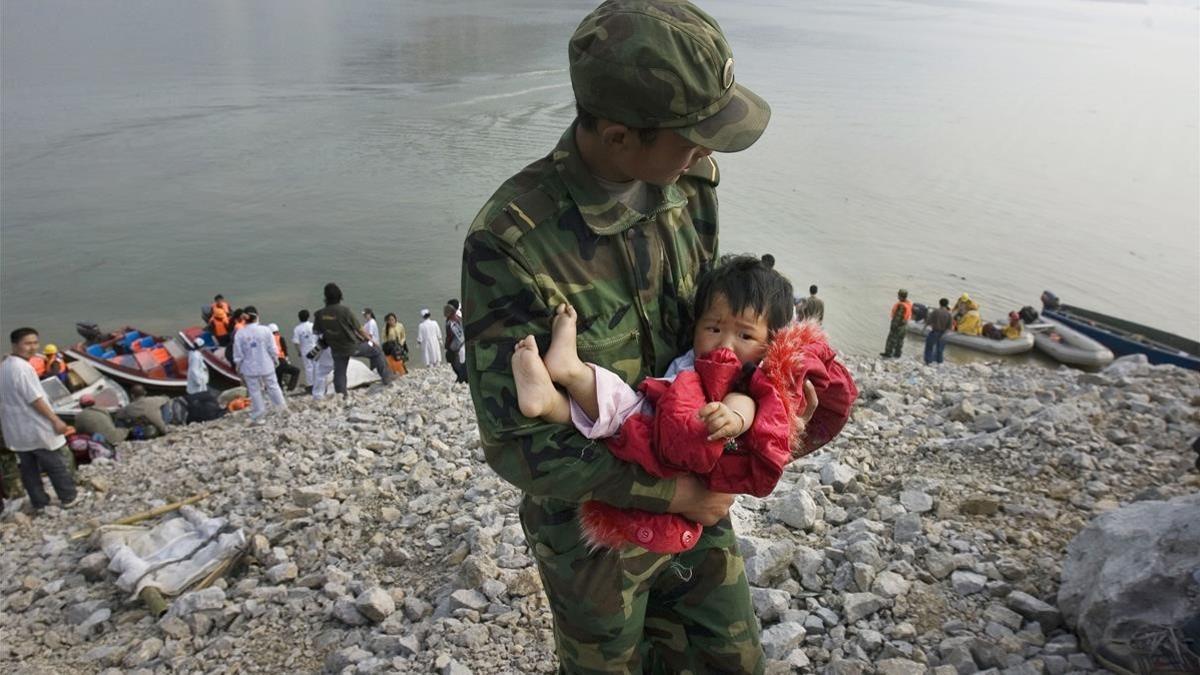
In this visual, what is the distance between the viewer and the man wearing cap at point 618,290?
1.86m

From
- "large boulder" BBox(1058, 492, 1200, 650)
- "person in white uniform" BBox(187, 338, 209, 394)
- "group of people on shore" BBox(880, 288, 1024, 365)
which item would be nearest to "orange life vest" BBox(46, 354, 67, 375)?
"person in white uniform" BBox(187, 338, 209, 394)

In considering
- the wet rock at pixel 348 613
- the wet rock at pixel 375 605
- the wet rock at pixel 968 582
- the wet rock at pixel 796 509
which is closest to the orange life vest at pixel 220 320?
the wet rock at pixel 348 613

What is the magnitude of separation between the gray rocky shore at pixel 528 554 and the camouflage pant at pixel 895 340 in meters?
6.87

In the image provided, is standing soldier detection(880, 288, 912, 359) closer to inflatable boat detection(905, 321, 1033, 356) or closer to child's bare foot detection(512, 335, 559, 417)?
inflatable boat detection(905, 321, 1033, 356)

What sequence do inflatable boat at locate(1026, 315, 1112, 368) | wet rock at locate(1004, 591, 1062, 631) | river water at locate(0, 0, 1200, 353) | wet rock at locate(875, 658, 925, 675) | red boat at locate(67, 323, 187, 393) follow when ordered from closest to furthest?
1. wet rock at locate(875, 658, 925, 675)
2. wet rock at locate(1004, 591, 1062, 631)
3. red boat at locate(67, 323, 187, 393)
4. inflatable boat at locate(1026, 315, 1112, 368)
5. river water at locate(0, 0, 1200, 353)

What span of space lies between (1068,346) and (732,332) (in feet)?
54.0

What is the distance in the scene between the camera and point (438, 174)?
2531 cm

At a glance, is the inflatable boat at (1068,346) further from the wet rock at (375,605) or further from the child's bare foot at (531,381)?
the child's bare foot at (531,381)

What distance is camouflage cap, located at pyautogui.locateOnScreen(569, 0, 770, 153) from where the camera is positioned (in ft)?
5.93

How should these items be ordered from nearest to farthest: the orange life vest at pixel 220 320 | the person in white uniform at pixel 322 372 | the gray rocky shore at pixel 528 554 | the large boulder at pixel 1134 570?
1. the large boulder at pixel 1134 570
2. the gray rocky shore at pixel 528 554
3. the person in white uniform at pixel 322 372
4. the orange life vest at pixel 220 320

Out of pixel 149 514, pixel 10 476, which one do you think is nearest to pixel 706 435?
pixel 149 514

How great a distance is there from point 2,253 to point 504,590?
21425 mm

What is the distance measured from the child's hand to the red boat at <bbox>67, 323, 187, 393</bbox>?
46.7ft

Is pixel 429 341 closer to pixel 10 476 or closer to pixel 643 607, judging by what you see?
pixel 10 476
